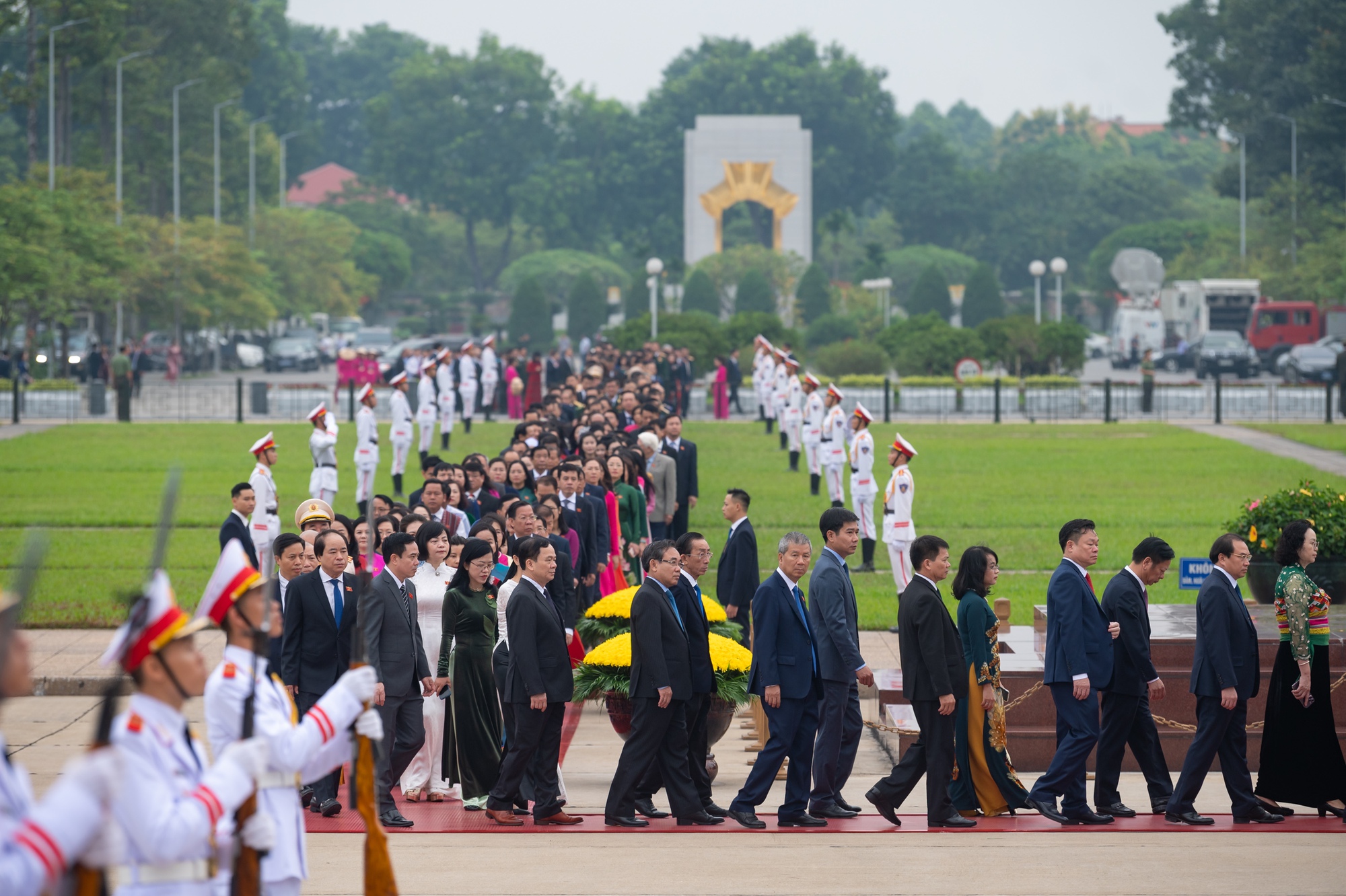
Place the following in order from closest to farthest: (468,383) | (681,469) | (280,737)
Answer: (280,737) < (681,469) < (468,383)

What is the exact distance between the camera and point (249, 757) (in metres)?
4.93

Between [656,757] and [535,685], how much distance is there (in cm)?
91

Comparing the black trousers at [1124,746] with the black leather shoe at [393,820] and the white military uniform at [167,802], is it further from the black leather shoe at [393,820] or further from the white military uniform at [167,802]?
the white military uniform at [167,802]

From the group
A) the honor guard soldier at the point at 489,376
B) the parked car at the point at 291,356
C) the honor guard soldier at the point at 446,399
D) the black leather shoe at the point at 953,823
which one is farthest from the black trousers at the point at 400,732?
the parked car at the point at 291,356

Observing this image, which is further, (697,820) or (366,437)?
(366,437)

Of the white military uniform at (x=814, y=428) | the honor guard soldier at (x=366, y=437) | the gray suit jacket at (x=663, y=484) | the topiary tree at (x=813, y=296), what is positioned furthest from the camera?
the topiary tree at (x=813, y=296)

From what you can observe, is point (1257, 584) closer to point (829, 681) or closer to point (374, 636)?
point (829, 681)

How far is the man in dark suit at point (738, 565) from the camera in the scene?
1173cm

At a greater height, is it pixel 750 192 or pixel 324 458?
pixel 750 192

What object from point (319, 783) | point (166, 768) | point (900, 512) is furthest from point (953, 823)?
point (900, 512)

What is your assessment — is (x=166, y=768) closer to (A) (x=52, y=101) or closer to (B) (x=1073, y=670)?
(B) (x=1073, y=670)

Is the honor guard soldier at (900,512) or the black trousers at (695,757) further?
the honor guard soldier at (900,512)

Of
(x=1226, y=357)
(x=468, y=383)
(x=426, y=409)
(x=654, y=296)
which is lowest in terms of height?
(x=426, y=409)

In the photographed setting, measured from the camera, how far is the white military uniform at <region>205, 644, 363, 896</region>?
5359mm
